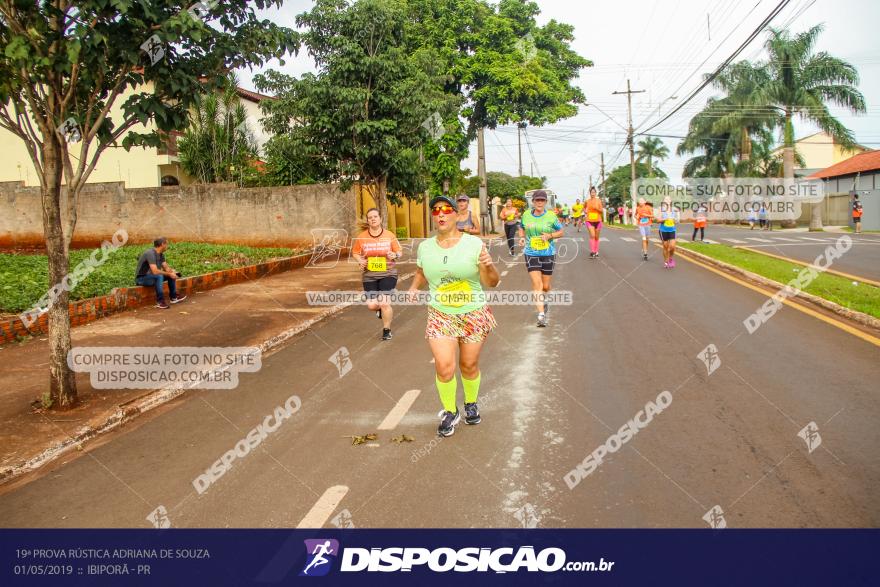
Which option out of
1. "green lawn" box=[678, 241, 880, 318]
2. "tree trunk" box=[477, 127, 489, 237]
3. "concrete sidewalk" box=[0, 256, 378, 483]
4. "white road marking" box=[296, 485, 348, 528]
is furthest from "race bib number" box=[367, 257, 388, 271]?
"tree trunk" box=[477, 127, 489, 237]

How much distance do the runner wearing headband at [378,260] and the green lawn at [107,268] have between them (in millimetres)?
5208

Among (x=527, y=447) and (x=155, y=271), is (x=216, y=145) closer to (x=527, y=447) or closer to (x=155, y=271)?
(x=155, y=271)

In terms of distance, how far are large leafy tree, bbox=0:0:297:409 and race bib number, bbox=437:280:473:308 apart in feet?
9.83

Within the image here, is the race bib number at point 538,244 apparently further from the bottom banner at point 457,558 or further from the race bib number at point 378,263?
the bottom banner at point 457,558

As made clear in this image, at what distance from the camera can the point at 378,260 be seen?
9.75m

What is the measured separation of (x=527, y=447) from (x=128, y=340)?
642cm

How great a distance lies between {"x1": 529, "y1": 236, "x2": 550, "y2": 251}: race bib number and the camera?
10117mm

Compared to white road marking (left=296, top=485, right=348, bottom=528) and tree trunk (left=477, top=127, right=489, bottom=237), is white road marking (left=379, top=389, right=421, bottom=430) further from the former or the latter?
tree trunk (left=477, top=127, right=489, bottom=237)

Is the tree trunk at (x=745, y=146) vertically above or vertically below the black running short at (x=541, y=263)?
above

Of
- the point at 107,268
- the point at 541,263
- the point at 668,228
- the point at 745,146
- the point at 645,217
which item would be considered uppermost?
the point at 745,146

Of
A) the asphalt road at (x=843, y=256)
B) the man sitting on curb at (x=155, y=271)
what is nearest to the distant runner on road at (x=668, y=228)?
the asphalt road at (x=843, y=256)

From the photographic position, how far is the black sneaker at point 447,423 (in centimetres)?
540

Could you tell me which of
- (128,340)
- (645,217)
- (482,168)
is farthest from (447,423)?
(482,168)

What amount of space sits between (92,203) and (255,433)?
22.1 metres
